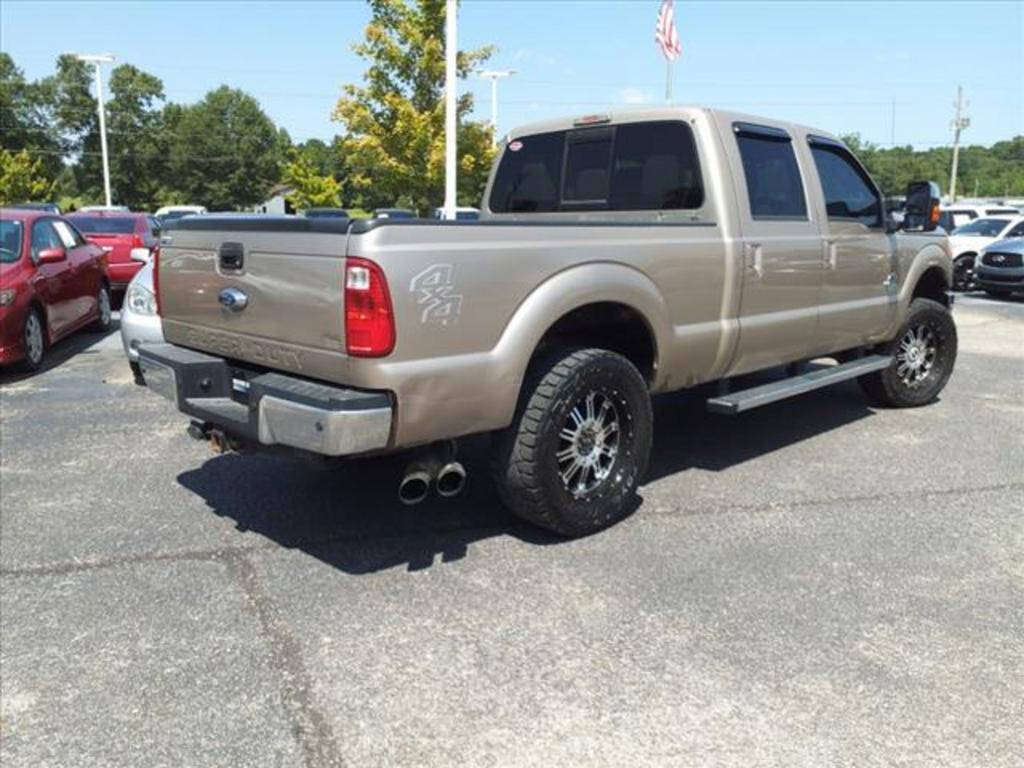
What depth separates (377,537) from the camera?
421 centimetres

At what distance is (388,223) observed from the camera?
320 cm

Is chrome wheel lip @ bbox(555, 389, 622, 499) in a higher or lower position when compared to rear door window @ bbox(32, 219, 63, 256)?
lower

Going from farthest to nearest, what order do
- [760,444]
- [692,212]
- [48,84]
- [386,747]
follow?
1. [48,84]
2. [760,444]
3. [692,212]
4. [386,747]

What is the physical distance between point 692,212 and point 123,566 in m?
3.32

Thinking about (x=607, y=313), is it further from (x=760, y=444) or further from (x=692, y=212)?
(x=760, y=444)

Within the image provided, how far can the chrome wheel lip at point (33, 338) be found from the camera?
27.1 feet

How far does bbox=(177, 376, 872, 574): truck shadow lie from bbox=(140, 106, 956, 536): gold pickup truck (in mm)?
441

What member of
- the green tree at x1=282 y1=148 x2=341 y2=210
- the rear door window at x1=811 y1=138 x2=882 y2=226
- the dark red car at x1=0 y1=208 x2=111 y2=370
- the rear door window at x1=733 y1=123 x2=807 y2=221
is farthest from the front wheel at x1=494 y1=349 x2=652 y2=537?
the green tree at x1=282 y1=148 x2=341 y2=210

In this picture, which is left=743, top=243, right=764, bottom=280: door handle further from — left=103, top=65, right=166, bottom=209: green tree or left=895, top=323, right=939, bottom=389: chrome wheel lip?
left=103, top=65, right=166, bottom=209: green tree

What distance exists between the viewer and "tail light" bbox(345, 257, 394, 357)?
126 inches

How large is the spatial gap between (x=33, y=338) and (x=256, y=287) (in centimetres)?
587

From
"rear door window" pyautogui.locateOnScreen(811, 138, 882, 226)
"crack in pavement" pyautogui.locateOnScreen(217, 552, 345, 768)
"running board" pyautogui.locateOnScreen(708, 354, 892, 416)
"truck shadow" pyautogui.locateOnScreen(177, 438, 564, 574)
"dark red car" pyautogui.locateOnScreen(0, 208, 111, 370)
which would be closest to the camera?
"crack in pavement" pyautogui.locateOnScreen(217, 552, 345, 768)

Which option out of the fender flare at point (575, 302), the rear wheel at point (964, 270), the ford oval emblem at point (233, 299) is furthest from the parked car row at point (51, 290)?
the rear wheel at point (964, 270)

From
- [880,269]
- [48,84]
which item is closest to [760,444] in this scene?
[880,269]
